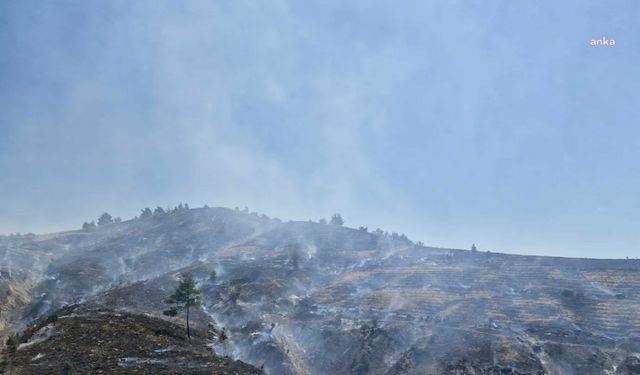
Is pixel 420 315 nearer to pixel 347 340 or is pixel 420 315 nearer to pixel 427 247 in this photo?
pixel 347 340

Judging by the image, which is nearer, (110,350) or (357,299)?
(110,350)

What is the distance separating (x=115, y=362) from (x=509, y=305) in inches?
2121

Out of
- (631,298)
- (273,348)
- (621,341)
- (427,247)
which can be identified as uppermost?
(427,247)

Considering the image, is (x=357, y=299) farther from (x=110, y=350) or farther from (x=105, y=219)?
(x=105, y=219)

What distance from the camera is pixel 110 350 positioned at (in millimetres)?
35344

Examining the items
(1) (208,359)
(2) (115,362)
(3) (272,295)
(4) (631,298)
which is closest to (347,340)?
(3) (272,295)

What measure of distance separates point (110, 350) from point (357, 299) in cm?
4252

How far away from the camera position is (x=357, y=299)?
7044 cm

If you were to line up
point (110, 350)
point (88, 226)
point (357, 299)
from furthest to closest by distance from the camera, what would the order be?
point (88, 226)
point (357, 299)
point (110, 350)

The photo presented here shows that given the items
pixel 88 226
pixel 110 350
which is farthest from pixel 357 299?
pixel 88 226

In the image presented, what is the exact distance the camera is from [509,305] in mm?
63625

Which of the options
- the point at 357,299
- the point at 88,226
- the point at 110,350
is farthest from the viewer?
the point at 88,226

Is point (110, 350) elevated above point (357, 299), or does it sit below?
below

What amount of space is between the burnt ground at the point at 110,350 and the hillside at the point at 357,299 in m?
1.46
